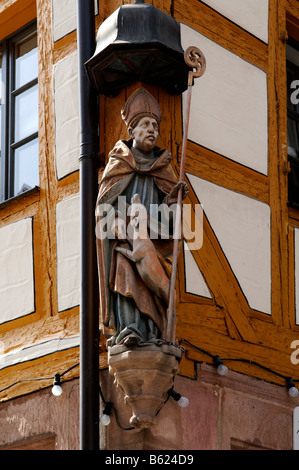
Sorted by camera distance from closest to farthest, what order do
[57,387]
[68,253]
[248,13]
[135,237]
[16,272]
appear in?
1. [135,237]
2. [57,387]
3. [68,253]
4. [16,272]
5. [248,13]

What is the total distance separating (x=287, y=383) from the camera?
344 inches

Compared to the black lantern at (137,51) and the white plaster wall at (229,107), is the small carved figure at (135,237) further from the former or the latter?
the white plaster wall at (229,107)

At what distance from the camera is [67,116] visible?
8.76m

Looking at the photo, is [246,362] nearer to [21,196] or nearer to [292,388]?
[292,388]

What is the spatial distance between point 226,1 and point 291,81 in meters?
1.24

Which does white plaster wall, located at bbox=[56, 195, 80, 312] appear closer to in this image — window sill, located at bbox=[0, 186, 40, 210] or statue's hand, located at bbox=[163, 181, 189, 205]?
window sill, located at bbox=[0, 186, 40, 210]

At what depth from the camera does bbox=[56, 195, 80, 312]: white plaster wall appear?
27.3 ft

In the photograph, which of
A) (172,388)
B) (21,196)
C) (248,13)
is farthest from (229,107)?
(172,388)

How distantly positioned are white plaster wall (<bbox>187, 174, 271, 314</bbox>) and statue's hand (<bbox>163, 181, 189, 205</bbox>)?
0.72 m

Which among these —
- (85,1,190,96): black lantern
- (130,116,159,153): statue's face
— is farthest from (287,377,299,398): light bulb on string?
(85,1,190,96): black lantern

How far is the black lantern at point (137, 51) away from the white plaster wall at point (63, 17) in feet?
2.30

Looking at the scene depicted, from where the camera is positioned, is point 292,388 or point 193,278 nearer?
point 193,278

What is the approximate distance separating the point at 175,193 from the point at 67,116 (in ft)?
4.42
